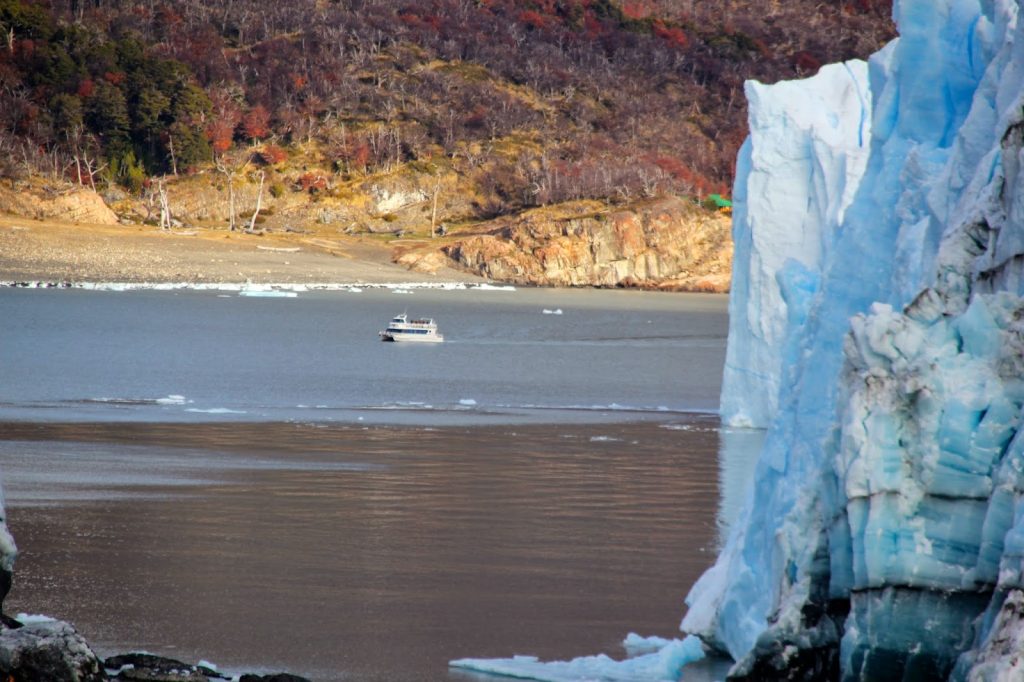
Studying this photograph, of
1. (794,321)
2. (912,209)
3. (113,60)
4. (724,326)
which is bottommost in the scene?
(724,326)

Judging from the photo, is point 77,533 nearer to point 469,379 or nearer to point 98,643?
point 98,643

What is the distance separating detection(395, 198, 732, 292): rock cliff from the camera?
120 metres

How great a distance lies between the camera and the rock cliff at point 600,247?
12006 cm

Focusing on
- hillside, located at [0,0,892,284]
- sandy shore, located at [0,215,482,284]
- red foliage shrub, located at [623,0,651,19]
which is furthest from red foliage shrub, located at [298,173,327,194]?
red foliage shrub, located at [623,0,651,19]

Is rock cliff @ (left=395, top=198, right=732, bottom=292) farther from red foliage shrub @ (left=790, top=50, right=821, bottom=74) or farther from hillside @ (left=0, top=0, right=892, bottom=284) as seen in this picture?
red foliage shrub @ (left=790, top=50, right=821, bottom=74)

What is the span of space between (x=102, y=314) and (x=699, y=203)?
68.0 meters

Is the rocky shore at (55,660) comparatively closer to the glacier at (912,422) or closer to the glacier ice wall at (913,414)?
the glacier at (912,422)

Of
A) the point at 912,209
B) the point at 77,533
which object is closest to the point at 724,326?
the point at 77,533

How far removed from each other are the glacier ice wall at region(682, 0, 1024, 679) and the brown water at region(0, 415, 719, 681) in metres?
2.79

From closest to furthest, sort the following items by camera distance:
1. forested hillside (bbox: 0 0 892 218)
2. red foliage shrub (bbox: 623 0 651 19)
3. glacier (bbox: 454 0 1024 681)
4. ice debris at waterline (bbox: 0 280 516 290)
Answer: glacier (bbox: 454 0 1024 681), ice debris at waterline (bbox: 0 280 516 290), forested hillside (bbox: 0 0 892 218), red foliage shrub (bbox: 623 0 651 19)

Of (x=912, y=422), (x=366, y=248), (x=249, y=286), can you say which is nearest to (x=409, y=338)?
(x=249, y=286)

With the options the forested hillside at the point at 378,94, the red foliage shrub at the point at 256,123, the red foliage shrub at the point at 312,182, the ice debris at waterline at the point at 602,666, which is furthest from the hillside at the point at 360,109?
the ice debris at waterline at the point at 602,666

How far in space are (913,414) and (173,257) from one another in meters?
97.6

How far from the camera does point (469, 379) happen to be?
4459 centimetres
